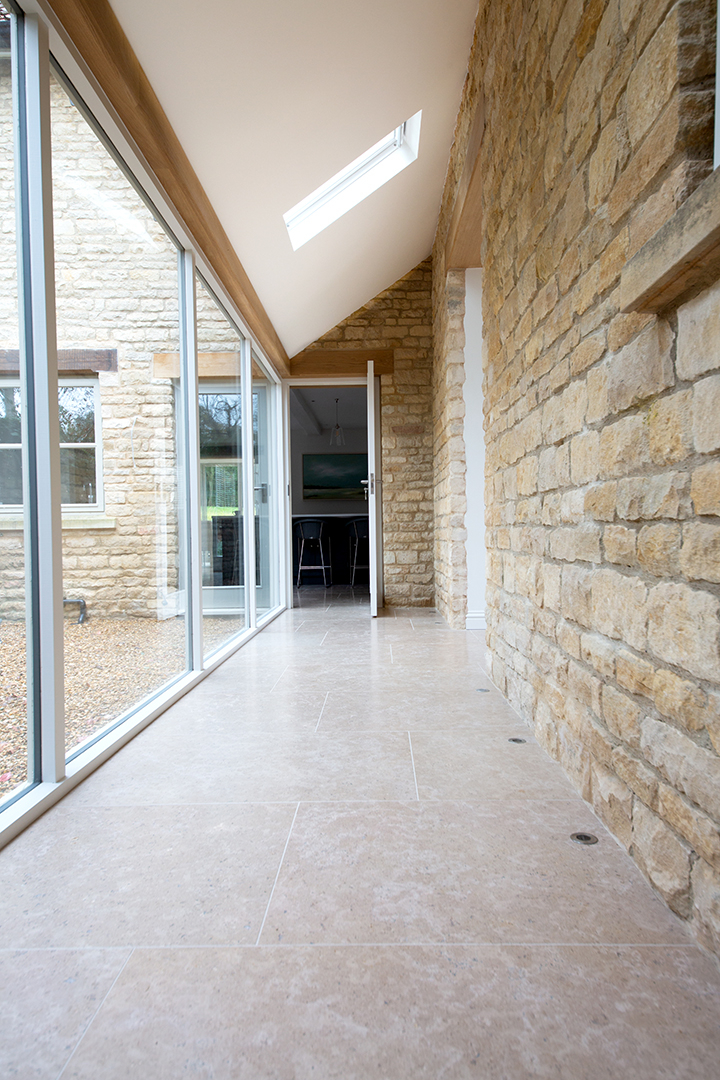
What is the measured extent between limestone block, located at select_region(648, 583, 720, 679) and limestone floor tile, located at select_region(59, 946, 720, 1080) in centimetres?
48

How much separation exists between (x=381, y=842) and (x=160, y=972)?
1.82 feet

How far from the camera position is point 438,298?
5422 millimetres

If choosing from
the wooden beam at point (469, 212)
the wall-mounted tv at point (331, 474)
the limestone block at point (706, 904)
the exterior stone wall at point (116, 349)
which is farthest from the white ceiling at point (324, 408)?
the limestone block at point (706, 904)

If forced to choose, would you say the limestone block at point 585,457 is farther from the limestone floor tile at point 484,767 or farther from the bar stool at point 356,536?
the bar stool at point 356,536

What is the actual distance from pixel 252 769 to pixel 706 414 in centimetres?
156

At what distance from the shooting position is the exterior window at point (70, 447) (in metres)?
1.53

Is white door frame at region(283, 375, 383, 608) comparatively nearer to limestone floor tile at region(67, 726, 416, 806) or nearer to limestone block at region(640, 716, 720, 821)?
limestone floor tile at region(67, 726, 416, 806)

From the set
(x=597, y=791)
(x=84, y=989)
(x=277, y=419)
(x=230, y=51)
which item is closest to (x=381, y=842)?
(x=597, y=791)

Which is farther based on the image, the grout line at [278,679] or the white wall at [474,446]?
the white wall at [474,446]

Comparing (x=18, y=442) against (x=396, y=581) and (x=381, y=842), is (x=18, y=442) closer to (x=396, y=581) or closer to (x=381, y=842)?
(x=381, y=842)

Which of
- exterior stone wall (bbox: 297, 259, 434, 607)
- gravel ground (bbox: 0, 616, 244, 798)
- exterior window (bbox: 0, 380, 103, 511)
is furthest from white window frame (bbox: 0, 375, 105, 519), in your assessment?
exterior stone wall (bbox: 297, 259, 434, 607)

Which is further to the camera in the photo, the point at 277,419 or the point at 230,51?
the point at 277,419

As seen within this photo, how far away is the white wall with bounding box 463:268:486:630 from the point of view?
4.62m

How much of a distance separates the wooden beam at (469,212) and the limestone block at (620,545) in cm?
253
